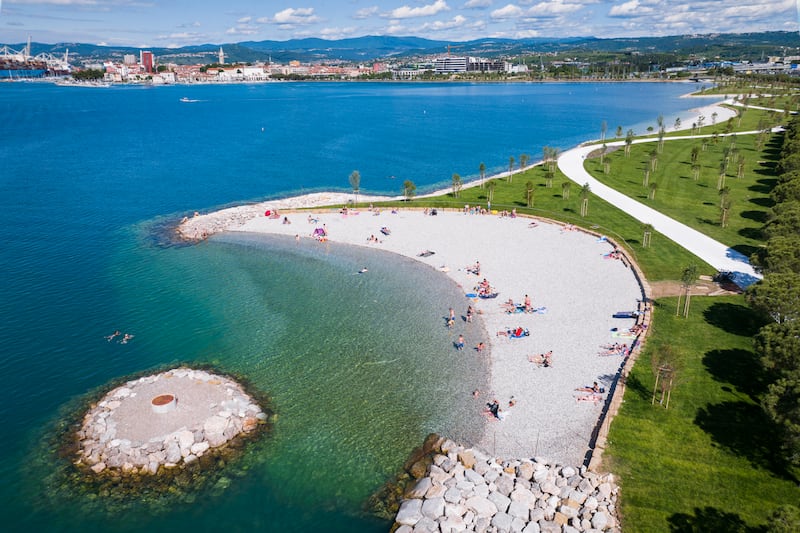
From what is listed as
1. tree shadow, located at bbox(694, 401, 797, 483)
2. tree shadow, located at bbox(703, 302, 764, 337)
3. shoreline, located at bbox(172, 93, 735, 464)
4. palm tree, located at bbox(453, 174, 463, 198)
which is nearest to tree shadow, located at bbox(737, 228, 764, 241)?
shoreline, located at bbox(172, 93, 735, 464)

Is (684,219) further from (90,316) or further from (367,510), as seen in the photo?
A: (90,316)

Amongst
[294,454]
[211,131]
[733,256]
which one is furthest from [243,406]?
[211,131]

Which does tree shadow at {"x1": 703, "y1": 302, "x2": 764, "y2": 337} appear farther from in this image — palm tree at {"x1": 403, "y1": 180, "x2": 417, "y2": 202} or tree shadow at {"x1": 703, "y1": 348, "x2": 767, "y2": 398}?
palm tree at {"x1": 403, "y1": 180, "x2": 417, "y2": 202}

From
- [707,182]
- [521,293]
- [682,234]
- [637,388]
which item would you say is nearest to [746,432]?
[637,388]

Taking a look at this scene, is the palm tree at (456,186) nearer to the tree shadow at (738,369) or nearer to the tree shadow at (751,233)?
the tree shadow at (751,233)

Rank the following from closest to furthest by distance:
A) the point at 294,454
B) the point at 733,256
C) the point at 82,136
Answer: the point at 294,454, the point at 733,256, the point at 82,136

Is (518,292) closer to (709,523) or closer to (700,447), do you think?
(700,447)
